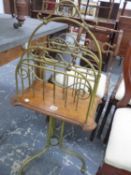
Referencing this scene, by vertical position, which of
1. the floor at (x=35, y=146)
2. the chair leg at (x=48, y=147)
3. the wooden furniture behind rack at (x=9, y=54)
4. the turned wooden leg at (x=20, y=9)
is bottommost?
the floor at (x=35, y=146)

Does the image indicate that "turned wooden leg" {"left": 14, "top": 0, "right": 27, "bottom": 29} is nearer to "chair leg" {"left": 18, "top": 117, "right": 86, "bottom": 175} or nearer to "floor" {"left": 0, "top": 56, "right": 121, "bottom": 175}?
"chair leg" {"left": 18, "top": 117, "right": 86, "bottom": 175}

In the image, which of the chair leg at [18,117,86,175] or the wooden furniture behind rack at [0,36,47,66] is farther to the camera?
the chair leg at [18,117,86,175]

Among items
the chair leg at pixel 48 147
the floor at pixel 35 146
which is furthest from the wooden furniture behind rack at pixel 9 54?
the floor at pixel 35 146

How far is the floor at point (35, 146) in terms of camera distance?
1.08 m

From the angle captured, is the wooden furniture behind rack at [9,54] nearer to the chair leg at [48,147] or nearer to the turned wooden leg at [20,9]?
the turned wooden leg at [20,9]

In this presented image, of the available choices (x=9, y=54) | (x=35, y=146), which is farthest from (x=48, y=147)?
(x=9, y=54)

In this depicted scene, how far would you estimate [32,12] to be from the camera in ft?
8.02

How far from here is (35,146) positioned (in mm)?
1223

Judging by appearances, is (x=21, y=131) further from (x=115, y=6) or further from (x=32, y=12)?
(x=115, y=6)

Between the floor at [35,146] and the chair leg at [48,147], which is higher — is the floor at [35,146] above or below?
below

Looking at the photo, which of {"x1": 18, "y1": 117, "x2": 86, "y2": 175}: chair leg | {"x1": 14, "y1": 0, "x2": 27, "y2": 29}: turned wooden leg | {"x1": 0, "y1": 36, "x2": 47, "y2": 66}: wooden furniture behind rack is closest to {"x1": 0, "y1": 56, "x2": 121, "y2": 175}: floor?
{"x1": 18, "y1": 117, "x2": 86, "y2": 175}: chair leg

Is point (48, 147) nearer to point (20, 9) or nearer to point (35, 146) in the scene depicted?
point (35, 146)

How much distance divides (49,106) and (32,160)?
20.3 inches

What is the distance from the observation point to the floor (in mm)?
1085
